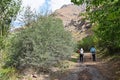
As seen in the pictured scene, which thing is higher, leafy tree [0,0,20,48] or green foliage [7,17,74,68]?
leafy tree [0,0,20,48]

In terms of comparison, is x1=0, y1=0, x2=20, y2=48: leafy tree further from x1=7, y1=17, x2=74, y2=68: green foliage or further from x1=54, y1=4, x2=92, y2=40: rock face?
x1=54, y1=4, x2=92, y2=40: rock face

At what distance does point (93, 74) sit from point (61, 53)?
4.59 metres

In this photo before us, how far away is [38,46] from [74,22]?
202ft

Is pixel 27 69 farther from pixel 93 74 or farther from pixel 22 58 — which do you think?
pixel 93 74

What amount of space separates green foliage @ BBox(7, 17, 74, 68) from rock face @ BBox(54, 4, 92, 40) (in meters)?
38.7

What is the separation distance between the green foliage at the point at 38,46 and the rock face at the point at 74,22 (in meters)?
38.7

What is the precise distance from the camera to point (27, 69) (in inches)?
1016

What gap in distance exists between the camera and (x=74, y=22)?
287ft

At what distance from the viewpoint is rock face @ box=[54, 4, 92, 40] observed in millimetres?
73312

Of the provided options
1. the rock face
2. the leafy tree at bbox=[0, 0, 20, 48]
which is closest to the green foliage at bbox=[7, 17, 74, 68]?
the leafy tree at bbox=[0, 0, 20, 48]

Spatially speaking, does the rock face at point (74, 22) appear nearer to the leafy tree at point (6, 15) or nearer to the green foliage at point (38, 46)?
the green foliage at point (38, 46)

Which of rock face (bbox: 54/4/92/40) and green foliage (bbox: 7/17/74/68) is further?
rock face (bbox: 54/4/92/40)

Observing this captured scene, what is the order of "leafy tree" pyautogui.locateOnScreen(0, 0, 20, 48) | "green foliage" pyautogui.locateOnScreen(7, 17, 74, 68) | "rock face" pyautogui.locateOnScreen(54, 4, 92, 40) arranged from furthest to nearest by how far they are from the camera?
"rock face" pyautogui.locateOnScreen(54, 4, 92, 40) < "green foliage" pyautogui.locateOnScreen(7, 17, 74, 68) < "leafy tree" pyautogui.locateOnScreen(0, 0, 20, 48)

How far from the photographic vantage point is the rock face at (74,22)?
73312 mm
